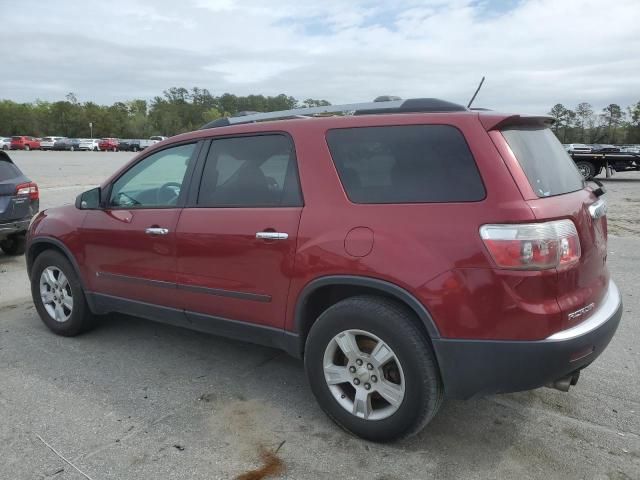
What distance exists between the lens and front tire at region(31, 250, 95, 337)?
184 inches

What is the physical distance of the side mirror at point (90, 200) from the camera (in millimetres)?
4477

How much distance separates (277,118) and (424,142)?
3.87 feet

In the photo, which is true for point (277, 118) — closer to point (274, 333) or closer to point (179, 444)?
point (274, 333)

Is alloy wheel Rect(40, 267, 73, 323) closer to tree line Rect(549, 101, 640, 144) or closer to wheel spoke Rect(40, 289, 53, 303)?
wheel spoke Rect(40, 289, 53, 303)

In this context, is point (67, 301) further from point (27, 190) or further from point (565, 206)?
point (565, 206)

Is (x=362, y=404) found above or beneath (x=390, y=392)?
beneath

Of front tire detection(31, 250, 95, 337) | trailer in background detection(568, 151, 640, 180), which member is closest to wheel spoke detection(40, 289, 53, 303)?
front tire detection(31, 250, 95, 337)

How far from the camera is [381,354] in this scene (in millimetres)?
2943

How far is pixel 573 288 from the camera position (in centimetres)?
274

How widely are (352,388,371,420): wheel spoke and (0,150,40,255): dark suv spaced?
6387 millimetres

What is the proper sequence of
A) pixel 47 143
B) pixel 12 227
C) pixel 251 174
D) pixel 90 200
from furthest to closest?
pixel 47 143 < pixel 12 227 < pixel 90 200 < pixel 251 174

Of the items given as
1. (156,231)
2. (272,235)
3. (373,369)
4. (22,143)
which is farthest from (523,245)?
(22,143)

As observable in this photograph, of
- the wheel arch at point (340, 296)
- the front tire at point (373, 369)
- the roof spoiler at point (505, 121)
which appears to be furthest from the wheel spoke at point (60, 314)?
the roof spoiler at point (505, 121)

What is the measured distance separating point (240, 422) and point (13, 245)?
667 cm
